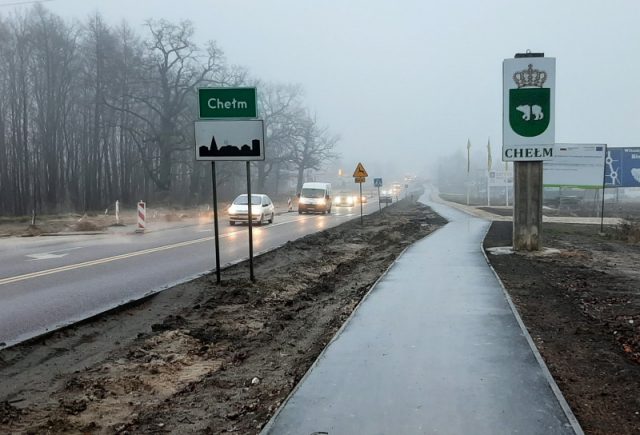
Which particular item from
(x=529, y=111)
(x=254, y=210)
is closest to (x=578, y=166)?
(x=254, y=210)

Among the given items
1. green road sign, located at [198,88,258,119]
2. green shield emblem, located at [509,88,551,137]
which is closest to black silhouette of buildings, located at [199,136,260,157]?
green road sign, located at [198,88,258,119]

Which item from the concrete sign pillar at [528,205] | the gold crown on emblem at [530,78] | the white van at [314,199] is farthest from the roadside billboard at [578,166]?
the gold crown on emblem at [530,78]

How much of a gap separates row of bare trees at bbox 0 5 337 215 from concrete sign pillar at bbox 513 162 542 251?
1412 inches

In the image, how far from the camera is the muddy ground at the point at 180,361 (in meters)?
4.11

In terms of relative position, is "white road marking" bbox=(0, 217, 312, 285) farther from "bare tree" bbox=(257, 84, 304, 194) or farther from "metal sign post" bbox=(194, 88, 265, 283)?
"bare tree" bbox=(257, 84, 304, 194)

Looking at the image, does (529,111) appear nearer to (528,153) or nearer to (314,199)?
(528,153)

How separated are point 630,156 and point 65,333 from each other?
110 feet

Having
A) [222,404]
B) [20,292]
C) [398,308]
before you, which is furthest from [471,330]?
[20,292]

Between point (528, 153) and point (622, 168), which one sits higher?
point (528, 153)

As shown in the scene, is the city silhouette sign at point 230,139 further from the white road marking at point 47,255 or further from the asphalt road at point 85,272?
the white road marking at point 47,255

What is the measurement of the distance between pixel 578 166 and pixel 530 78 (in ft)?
65.2

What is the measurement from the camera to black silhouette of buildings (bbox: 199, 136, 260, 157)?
370 inches

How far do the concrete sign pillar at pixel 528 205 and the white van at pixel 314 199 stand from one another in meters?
25.7

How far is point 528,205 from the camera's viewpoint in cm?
1403
